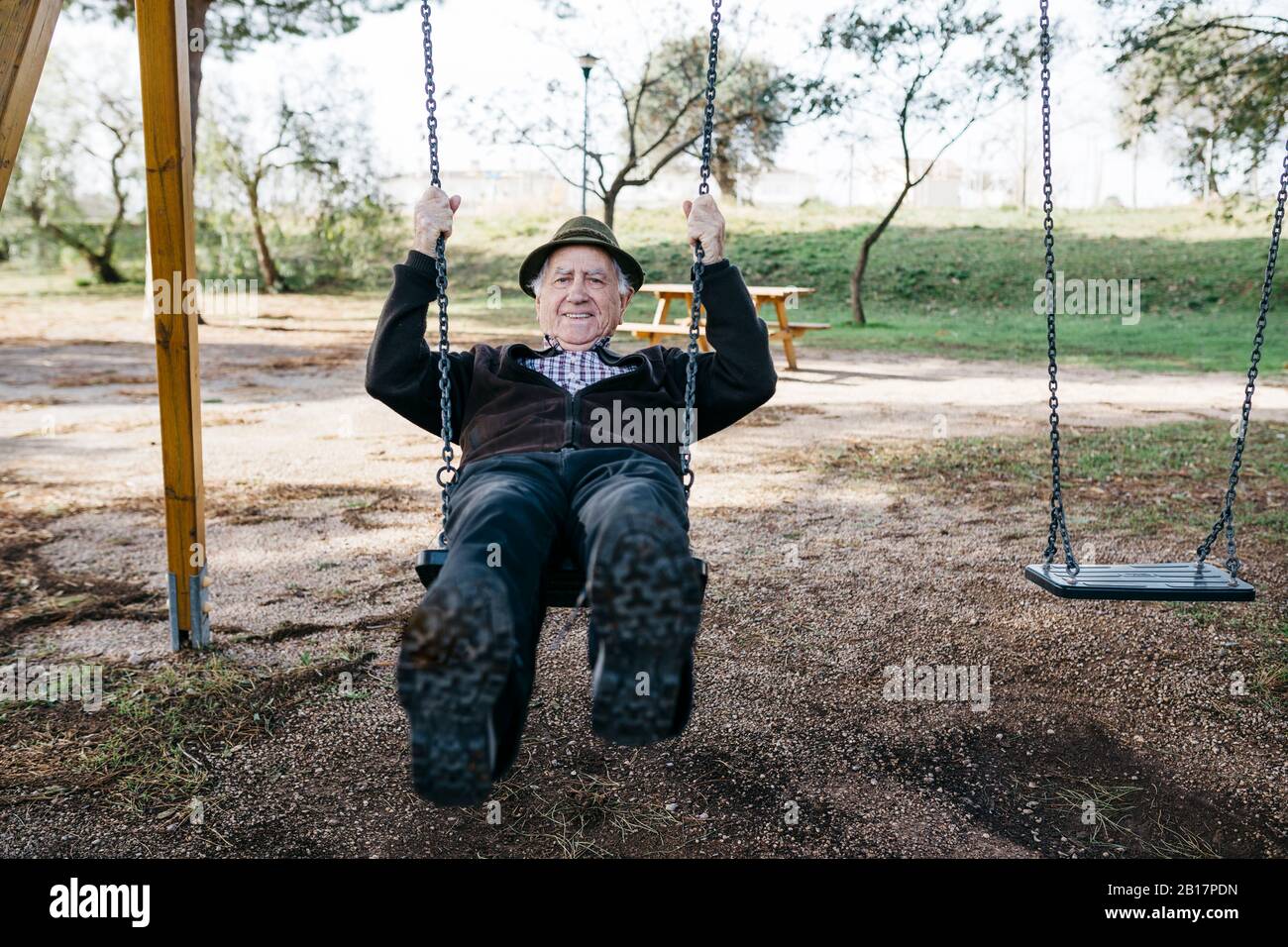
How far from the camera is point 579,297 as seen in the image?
2.98 metres

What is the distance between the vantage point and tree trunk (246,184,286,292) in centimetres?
2222

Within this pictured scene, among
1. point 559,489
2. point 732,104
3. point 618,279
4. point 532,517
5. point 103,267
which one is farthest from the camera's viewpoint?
point 103,267

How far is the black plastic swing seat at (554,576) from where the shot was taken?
234cm

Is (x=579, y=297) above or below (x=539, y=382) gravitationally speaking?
above

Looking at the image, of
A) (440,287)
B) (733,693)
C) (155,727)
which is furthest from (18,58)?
(733,693)

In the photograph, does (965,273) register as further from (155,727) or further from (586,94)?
(155,727)

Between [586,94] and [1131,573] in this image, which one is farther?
[586,94]

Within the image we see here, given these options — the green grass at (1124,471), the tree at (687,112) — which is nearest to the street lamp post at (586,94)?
the tree at (687,112)

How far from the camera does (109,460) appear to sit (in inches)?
283

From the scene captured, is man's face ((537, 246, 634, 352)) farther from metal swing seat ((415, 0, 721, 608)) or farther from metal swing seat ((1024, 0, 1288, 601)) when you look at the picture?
metal swing seat ((1024, 0, 1288, 601))

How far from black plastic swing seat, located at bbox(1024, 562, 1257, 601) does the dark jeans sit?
1302 millimetres

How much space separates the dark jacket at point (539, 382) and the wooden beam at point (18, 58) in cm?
106

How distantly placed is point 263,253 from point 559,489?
23.1m
